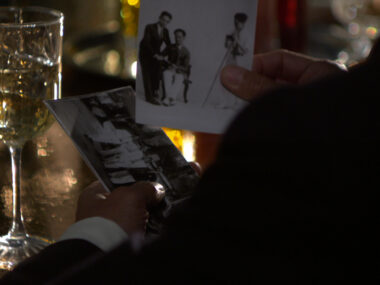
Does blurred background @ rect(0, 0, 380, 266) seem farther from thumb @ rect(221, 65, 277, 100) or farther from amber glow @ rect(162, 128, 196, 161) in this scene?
thumb @ rect(221, 65, 277, 100)

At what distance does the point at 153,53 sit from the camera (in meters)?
0.76

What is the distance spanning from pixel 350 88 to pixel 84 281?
0.79 ft

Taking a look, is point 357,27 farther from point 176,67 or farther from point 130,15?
point 176,67

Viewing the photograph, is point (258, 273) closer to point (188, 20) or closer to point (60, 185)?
point (188, 20)

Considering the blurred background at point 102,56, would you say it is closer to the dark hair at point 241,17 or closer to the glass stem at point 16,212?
the glass stem at point 16,212

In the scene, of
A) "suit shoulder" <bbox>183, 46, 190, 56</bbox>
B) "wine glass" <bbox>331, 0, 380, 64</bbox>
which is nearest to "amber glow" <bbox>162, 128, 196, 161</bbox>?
"suit shoulder" <bbox>183, 46, 190, 56</bbox>

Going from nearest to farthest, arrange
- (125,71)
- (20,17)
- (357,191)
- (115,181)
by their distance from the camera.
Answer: (357,191), (115,181), (20,17), (125,71)

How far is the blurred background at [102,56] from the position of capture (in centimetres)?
89

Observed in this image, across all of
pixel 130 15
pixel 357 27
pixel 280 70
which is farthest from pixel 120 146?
pixel 357 27

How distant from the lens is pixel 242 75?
72 cm

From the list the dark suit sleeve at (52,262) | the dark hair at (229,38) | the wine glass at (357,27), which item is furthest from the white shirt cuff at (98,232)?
the wine glass at (357,27)

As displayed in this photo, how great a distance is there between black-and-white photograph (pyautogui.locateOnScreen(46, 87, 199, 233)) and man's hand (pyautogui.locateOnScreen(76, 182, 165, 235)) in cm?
3

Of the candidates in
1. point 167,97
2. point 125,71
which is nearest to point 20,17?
point 167,97

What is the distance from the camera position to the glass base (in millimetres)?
733
